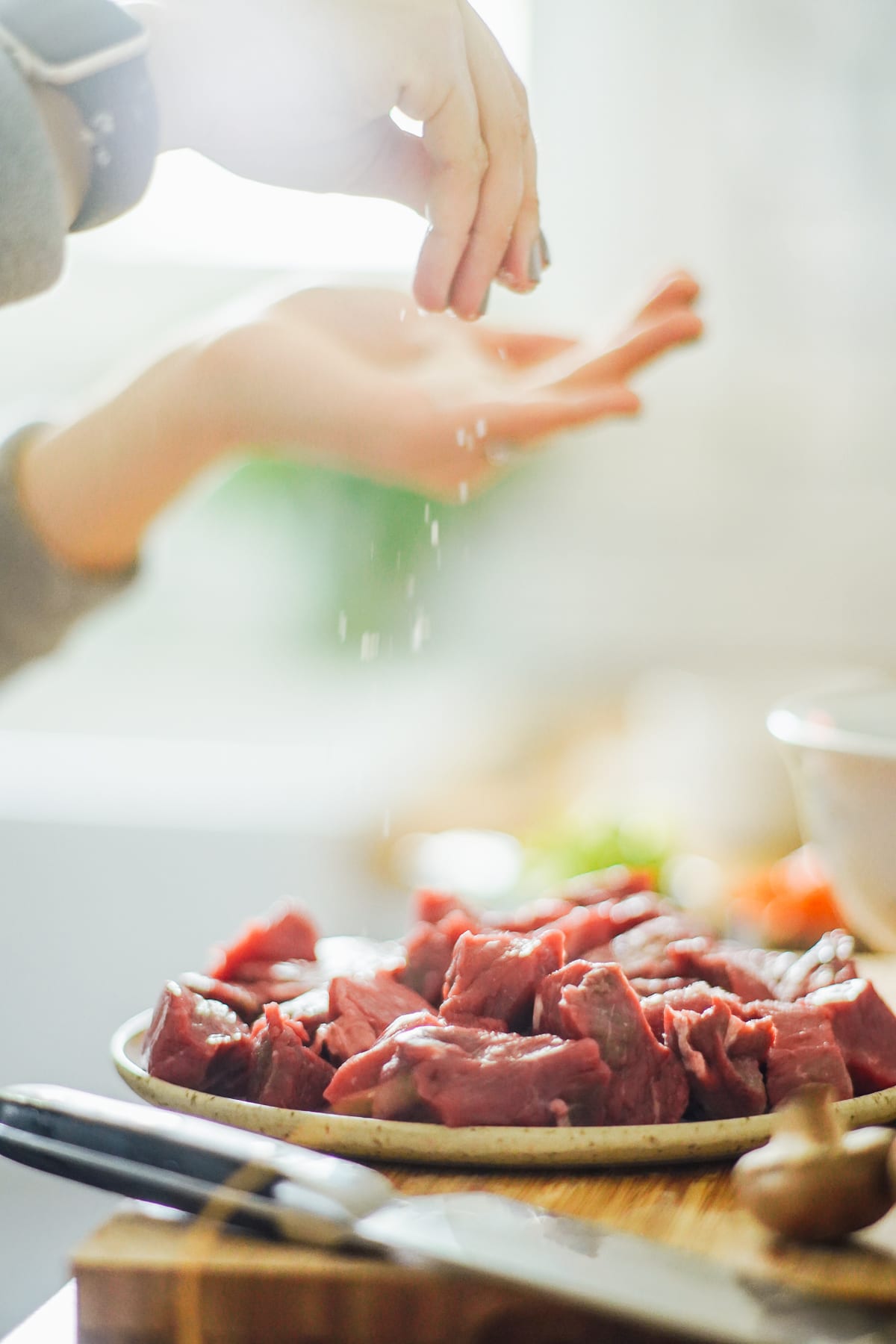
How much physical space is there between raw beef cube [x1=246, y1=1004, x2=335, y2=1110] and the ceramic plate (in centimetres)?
1

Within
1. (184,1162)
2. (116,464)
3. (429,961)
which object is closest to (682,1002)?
(429,961)

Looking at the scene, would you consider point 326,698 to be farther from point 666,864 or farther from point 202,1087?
Result: point 202,1087

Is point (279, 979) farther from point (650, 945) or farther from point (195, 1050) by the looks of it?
point (650, 945)

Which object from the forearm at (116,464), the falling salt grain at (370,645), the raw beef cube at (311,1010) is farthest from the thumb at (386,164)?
the falling salt grain at (370,645)

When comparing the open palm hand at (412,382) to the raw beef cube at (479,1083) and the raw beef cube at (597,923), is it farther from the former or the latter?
the raw beef cube at (479,1083)

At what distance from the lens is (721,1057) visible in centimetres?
57

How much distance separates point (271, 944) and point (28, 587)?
22.1 inches

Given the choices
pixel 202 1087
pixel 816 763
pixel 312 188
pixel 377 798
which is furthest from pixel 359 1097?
pixel 377 798

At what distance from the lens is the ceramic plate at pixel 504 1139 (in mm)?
539

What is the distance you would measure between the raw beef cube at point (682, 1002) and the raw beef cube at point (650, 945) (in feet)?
0.12

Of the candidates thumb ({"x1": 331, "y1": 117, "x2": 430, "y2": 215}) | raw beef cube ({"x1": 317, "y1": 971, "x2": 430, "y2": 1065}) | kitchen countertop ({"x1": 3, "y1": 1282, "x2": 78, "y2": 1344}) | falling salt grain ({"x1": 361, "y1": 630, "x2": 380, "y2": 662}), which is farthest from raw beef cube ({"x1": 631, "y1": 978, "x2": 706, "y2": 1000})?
falling salt grain ({"x1": 361, "y1": 630, "x2": 380, "y2": 662})

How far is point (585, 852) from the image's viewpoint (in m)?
1.43

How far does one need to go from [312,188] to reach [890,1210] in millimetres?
740

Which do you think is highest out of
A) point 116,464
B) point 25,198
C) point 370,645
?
point 25,198
